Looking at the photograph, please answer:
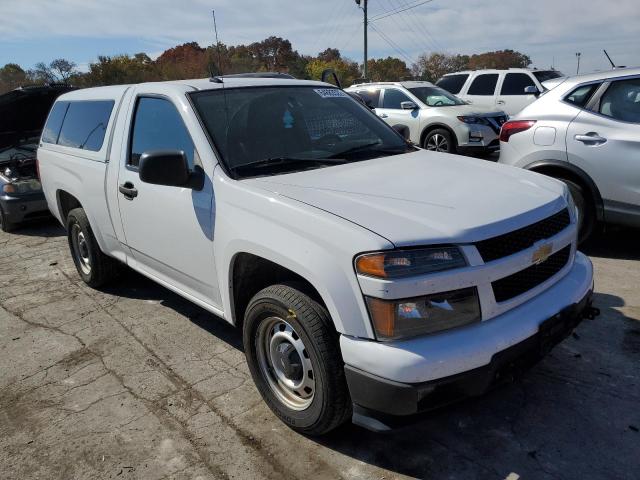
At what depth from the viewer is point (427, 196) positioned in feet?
8.71

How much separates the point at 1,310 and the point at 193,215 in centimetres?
288

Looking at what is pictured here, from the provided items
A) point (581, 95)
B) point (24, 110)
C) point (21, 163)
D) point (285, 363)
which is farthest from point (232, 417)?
point (24, 110)

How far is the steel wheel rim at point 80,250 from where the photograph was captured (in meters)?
5.16

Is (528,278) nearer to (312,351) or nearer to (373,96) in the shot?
Result: (312,351)

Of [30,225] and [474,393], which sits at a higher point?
[474,393]

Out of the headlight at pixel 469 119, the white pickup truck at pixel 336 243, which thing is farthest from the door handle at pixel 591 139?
the headlight at pixel 469 119

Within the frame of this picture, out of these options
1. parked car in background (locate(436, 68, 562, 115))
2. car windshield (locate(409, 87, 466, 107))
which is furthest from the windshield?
car windshield (locate(409, 87, 466, 107))

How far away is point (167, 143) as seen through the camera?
140 inches

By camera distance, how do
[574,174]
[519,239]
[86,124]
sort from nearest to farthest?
[519,239], [86,124], [574,174]

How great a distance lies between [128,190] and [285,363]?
188cm

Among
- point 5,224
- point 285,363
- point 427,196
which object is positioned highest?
point 427,196

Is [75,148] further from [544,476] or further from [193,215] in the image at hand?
[544,476]

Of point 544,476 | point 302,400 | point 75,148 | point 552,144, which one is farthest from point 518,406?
point 75,148

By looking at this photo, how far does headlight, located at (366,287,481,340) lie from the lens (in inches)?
87.0
